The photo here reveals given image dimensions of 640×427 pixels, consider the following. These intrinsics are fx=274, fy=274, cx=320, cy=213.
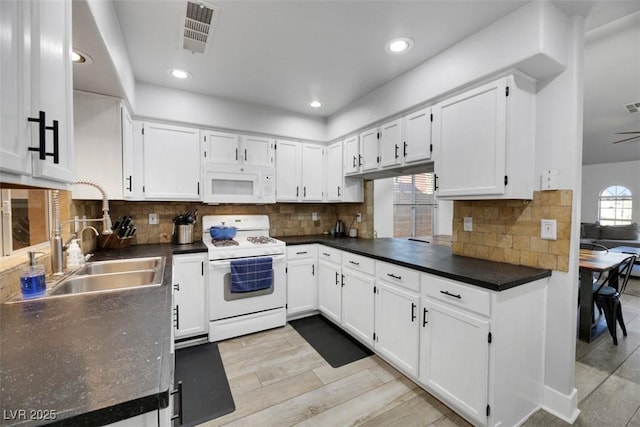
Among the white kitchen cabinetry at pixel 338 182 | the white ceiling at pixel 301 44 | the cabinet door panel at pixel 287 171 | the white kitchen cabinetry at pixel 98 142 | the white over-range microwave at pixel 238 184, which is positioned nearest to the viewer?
the white ceiling at pixel 301 44

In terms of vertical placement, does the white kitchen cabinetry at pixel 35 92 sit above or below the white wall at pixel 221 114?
below

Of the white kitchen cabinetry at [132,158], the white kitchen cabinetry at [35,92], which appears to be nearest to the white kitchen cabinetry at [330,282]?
the white kitchen cabinetry at [132,158]

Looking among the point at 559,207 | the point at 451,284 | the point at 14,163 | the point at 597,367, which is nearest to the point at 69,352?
the point at 14,163

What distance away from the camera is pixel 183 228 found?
2928mm

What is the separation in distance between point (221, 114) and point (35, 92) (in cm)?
231

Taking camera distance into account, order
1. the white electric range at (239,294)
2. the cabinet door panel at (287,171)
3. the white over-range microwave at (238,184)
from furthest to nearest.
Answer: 1. the cabinet door panel at (287,171)
2. the white over-range microwave at (238,184)
3. the white electric range at (239,294)

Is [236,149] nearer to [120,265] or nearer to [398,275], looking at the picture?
[120,265]

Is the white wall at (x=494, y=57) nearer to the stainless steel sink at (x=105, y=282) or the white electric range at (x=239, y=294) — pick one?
the white electric range at (x=239, y=294)

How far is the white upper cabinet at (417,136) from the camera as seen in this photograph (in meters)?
2.27

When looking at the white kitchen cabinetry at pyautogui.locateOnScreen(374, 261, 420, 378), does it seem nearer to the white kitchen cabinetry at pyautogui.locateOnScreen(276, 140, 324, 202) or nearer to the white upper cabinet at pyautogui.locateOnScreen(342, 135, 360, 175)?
the white upper cabinet at pyautogui.locateOnScreen(342, 135, 360, 175)

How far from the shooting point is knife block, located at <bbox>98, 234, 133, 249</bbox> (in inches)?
103

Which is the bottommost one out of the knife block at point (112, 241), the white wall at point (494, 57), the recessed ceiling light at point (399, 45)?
the knife block at point (112, 241)

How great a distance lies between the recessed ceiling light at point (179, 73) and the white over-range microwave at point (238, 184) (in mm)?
845

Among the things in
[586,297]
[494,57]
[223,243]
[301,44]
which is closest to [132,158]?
[223,243]
